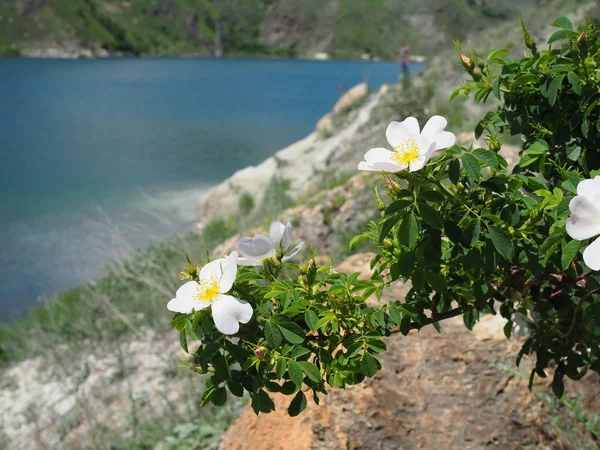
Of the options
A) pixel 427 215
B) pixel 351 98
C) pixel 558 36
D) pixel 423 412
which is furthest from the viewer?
pixel 351 98

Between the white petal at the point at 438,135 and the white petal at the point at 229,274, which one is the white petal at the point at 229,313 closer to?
the white petal at the point at 229,274

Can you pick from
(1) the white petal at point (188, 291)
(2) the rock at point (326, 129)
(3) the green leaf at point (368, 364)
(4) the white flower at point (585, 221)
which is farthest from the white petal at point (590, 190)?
(2) the rock at point (326, 129)

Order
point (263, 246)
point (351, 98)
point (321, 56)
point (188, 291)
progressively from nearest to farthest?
point (188, 291)
point (263, 246)
point (351, 98)
point (321, 56)

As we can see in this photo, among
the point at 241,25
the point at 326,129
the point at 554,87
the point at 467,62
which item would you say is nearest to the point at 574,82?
the point at 554,87

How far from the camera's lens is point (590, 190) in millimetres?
1057

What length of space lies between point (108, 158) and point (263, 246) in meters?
17.9

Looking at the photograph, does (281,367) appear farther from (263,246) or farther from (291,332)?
(263,246)

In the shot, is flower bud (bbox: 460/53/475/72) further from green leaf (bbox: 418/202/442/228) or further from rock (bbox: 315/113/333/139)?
rock (bbox: 315/113/333/139)

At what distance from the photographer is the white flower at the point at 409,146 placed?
115 centimetres

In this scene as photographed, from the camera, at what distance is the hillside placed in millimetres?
87812

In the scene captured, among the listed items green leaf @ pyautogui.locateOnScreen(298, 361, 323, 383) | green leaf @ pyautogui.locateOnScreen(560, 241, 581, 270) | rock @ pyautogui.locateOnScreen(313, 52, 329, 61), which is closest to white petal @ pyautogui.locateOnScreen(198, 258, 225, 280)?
green leaf @ pyautogui.locateOnScreen(298, 361, 323, 383)

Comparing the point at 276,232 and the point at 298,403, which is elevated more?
the point at 276,232

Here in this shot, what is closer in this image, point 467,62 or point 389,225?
point 389,225

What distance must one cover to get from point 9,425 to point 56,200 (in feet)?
33.8
